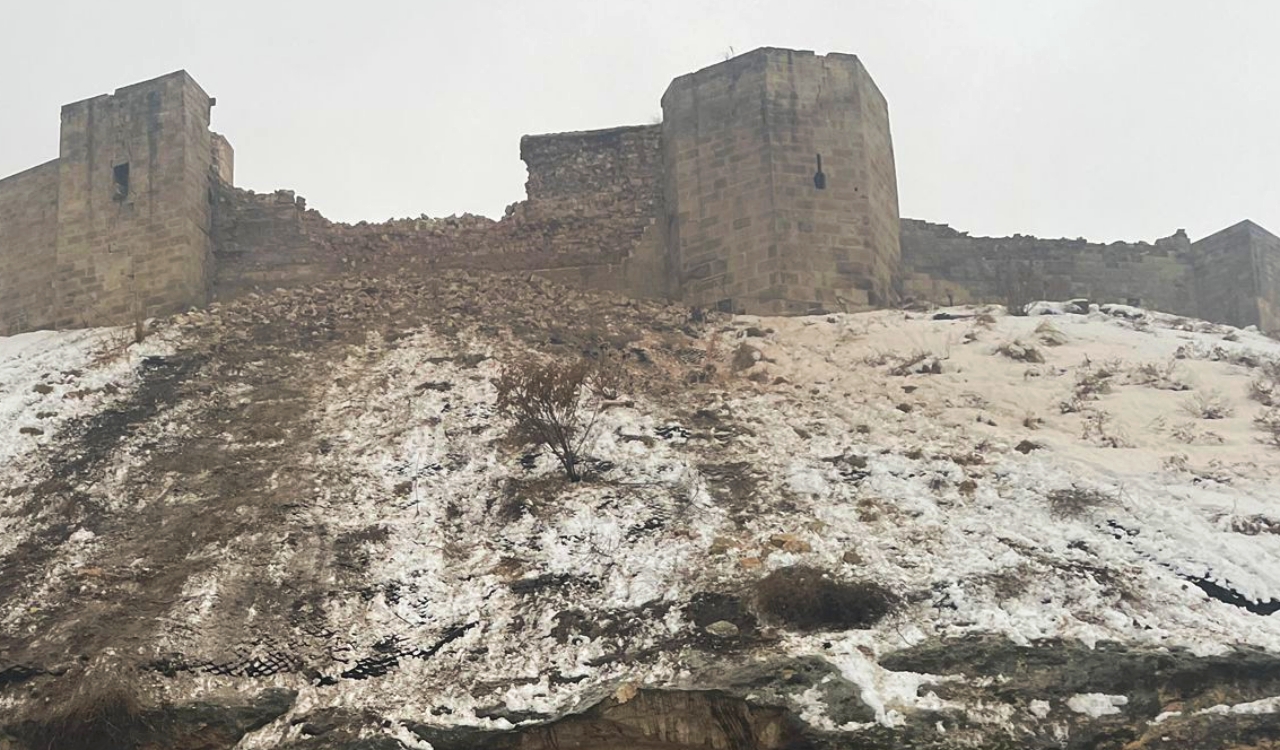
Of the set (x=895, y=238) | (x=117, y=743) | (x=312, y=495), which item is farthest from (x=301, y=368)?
(x=895, y=238)

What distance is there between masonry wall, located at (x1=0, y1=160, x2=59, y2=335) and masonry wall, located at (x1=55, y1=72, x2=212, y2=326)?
31 centimetres

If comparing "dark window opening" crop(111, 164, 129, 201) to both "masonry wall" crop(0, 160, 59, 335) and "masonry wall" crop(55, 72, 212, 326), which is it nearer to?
"masonry wall" crop(55, 72, 212, 326)

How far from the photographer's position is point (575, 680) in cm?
998

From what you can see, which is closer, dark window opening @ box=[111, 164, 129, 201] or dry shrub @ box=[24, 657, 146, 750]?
dry shrub @ box=[24, 657, 146, 750]

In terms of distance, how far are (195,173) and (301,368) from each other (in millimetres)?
5744

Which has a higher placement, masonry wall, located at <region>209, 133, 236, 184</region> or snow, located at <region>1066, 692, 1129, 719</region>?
masonry wall, located at <region>209, 133, 236, 184</region>

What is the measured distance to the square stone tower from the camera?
18.9 metres

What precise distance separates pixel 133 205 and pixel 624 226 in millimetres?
7330

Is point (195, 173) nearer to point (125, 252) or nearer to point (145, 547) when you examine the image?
point (125, 252)

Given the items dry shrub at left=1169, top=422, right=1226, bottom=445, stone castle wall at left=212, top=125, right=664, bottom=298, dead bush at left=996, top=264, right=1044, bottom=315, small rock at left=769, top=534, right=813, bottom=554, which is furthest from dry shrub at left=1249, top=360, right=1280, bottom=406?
stone castle wall at left=212, top=125, right=664, bottom=298

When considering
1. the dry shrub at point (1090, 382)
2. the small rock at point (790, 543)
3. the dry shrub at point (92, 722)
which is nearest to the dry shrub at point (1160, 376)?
the dry shrub at point (1090, 382)

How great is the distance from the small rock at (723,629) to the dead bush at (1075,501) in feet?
11.3

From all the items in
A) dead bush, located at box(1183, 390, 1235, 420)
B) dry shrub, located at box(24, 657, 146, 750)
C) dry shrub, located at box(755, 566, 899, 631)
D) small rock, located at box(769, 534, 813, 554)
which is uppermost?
dead bush, located at box(1183, 390, 1235, 420)

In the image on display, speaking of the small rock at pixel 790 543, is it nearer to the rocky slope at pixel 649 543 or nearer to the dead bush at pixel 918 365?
the rocky slope at pixel 649 543
